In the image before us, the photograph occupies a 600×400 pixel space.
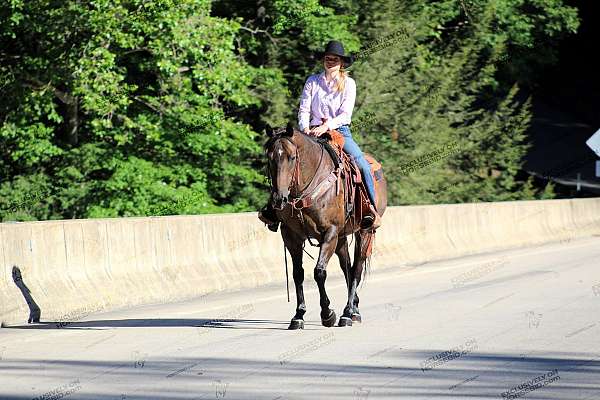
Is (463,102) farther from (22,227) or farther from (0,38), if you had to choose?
(22,227)

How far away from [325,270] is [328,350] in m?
1.77

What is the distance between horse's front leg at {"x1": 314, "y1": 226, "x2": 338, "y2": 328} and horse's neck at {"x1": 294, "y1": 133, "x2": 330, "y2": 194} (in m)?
0.67

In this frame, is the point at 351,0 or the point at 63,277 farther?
the point at 351,0

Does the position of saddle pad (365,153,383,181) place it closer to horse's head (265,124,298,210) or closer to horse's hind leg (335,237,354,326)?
horse's hind leg (335,237,354,326)

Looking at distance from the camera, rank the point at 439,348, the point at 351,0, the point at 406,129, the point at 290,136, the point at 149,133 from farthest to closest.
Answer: the point at 406,129
the point at 351,0
the point at 149,133
the point at 290,136
the point at 439,348

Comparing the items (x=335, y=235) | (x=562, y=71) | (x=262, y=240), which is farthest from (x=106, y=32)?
(x=562, y=71)

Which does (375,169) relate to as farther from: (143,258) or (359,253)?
(143,258)

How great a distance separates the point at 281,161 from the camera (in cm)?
1207

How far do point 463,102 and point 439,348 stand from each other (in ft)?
117

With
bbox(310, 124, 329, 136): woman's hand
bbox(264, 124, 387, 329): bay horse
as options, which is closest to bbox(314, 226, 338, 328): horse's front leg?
bbox(264, 124, 387, 329): bay horse

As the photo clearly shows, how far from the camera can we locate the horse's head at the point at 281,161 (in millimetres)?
11977

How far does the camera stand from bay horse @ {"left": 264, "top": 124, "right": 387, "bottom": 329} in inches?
476

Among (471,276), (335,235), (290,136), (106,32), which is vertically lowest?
(471,276)

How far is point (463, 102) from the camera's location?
151 feet
